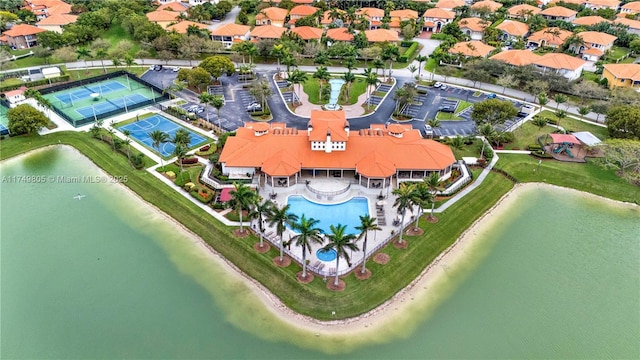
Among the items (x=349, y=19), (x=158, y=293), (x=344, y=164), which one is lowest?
(x=158, y=293)

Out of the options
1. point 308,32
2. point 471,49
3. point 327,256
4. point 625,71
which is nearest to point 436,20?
point 471,49

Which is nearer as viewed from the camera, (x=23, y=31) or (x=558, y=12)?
(x=23, y=31)

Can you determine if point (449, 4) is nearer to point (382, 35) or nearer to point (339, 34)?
point (382, 35)

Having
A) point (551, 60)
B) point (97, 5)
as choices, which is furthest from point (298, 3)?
point (551, 60)

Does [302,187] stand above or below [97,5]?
below

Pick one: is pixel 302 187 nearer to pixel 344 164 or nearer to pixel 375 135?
pixel 344 164

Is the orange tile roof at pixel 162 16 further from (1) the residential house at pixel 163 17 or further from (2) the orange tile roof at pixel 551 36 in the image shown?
(2) the orange tile roof at pixel 551 36
